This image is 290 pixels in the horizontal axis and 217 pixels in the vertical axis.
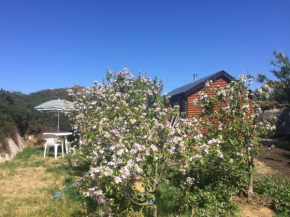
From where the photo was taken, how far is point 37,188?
5.97 meters

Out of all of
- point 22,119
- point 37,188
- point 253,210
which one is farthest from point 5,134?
point 253,210

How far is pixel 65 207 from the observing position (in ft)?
15.2

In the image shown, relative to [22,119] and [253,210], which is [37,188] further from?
[22,119]

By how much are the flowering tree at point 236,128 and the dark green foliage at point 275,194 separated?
1.36ft

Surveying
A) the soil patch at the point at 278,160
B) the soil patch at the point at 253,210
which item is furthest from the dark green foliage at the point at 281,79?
the soil patch at the point at 253,210

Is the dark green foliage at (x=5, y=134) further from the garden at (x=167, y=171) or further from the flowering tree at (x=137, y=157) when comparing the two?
the flowering tree at (x=137, y=157)

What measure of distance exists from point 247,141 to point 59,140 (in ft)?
26.9

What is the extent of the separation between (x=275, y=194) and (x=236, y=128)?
183 cm

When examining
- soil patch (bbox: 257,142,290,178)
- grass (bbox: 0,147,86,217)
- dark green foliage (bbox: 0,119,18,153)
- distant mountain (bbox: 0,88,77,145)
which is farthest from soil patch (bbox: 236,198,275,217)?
dark green foliage (bbox: 0,119,18,153)

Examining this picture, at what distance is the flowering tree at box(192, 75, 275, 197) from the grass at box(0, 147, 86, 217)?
360cm

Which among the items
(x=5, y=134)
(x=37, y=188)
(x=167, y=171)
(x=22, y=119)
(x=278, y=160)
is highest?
(x=22, y=119)

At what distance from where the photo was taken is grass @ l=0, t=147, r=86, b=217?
180 inches

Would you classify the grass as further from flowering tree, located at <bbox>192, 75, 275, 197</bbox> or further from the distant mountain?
flowering tree, located at <bbox>192, 75, 275, 197</bbox>

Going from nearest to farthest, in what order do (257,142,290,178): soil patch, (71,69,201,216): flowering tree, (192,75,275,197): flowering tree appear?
(71,69,201,216): flowering tree < (192,75,275,197): flowering tree < (257,142,290,178): soil patch
